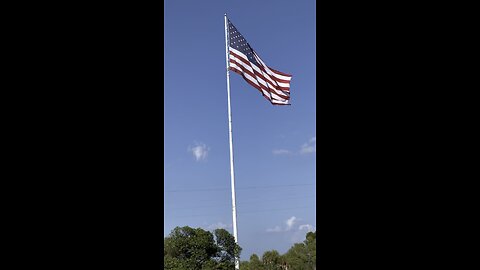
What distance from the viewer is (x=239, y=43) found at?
13.2 metres

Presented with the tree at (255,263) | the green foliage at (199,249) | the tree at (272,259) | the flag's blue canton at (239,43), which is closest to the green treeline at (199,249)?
the green foliage at (199,249)

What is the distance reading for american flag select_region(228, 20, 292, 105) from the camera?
12461 millimetres

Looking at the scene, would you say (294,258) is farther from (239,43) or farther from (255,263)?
(239,43)

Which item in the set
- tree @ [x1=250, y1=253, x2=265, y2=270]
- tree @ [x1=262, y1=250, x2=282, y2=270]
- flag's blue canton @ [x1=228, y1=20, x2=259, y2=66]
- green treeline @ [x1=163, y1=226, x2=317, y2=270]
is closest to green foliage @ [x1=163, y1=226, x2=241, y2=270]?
green treeline @ [x1=163, y1=226, x2=317, y2=270]

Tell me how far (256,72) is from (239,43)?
1.03 m

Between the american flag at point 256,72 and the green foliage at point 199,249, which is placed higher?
the american flag at point 256,72

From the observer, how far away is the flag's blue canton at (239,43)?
13.0 meters

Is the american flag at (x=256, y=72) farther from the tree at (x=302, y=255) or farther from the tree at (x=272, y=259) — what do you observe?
the tree at (x=272, y=259)

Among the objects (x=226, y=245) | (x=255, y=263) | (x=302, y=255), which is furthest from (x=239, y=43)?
(x=302, y=255)
